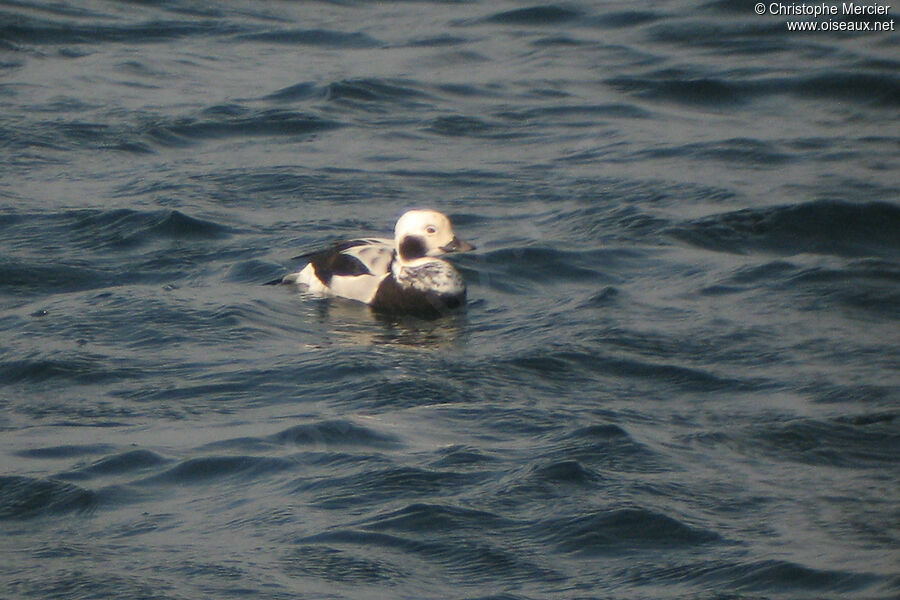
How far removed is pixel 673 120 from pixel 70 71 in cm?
577

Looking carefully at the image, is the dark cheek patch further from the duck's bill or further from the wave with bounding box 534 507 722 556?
the wave with bounding box 534 507 722 556

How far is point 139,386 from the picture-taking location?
751 cm

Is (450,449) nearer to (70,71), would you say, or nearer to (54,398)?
(54,398)

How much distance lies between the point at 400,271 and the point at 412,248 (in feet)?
0.52

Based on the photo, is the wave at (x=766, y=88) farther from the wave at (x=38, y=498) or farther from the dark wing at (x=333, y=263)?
the wave at (x=38, y=498)

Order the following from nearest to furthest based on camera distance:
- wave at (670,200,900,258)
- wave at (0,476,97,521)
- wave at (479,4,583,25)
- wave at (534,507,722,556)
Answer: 1. wave at (534,507,722,556)
2. wave at (0,476,97,521)
3. wave at (670,200,900,258)
4. wave at (479,4,583,25)

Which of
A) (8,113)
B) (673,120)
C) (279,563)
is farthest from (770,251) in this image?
(8,113)

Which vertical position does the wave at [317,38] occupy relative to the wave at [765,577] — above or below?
above

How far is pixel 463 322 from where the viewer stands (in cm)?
895

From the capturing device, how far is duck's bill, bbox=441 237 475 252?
9.34m

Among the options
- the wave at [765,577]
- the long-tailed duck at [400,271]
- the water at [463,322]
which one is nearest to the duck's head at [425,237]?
the long-tailed duck at [400,271]

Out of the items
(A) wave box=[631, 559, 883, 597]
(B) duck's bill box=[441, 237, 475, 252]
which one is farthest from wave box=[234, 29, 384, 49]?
(A) wave box=[631, 559, 883, 597]

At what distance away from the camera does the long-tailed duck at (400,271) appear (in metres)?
9.16

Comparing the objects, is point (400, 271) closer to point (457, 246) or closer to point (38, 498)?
point (457, 246)
